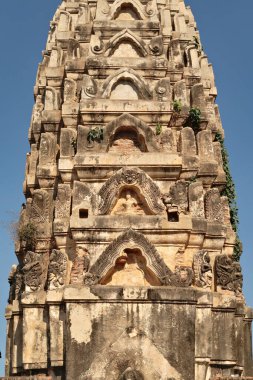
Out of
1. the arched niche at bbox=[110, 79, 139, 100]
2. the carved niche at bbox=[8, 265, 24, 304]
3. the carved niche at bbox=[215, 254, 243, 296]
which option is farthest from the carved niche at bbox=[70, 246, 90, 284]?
the arched niche at bbox=[110, 79, 139, 100]

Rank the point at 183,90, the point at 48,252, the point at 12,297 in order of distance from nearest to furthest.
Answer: the point at 48,252 < the point at 183,90 < the point at 12,297

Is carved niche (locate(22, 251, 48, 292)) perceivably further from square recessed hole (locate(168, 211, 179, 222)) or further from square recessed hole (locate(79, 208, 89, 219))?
square recessed hole (locate(168, 211, 179, 222))

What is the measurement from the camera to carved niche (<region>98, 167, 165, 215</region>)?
1666 cm

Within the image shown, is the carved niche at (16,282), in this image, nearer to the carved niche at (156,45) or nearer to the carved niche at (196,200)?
the carved niche at (196,200)

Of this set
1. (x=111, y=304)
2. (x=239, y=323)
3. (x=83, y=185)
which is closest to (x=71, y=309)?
(x=111, y=304)

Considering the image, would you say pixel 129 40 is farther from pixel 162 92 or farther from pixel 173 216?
pixel 173 216

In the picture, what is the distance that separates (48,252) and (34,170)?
3441mm

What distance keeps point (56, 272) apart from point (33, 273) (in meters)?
0.95

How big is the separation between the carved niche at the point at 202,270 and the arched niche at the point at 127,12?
8037mm

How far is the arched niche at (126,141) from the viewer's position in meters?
17.9

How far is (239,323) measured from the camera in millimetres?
17922

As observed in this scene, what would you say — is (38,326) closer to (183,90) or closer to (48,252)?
(48,252)

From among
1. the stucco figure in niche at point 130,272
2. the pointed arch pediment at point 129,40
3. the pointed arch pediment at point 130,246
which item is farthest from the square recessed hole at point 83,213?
the pointed arch pediment at point 129,40

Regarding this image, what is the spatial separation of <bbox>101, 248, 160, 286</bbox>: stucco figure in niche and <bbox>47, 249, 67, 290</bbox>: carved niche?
1.06 metres
